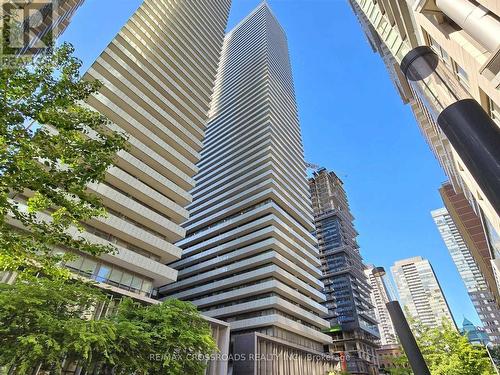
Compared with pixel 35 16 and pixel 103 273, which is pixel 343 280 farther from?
pixel 35 16

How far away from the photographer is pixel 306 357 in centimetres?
3825

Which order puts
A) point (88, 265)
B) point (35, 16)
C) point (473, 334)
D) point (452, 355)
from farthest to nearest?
1. point (473, 334)
2. point (88, 265)
3. point (452, 355)
4. point (35, 16)

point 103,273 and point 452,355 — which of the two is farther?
point 103,273

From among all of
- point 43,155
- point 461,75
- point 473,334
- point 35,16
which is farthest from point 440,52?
point 473,334

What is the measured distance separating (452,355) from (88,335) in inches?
927

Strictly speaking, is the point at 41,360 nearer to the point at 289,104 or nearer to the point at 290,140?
the point at 290,140

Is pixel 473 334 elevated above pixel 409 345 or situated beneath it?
elevated above

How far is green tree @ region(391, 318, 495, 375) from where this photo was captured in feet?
61.6

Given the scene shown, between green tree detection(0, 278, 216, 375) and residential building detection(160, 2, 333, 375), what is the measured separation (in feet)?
64.9

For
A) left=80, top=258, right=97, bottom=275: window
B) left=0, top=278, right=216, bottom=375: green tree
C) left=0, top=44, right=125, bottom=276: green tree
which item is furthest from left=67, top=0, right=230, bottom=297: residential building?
left=0, top=44, right=125, bottom=276: green tree

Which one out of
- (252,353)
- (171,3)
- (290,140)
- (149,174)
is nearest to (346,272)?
(290,140)

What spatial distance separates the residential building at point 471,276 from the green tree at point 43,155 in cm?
10589

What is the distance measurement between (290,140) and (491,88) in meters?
56.8

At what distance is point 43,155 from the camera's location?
6918 mm
